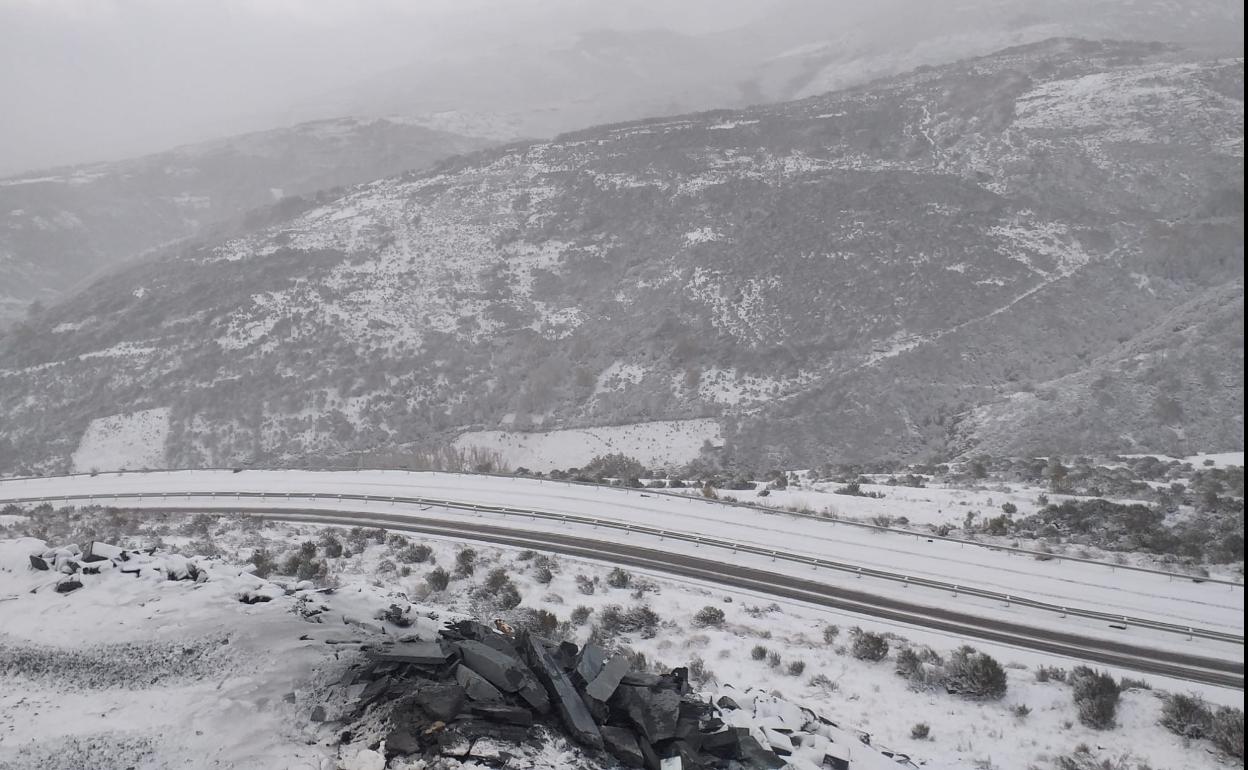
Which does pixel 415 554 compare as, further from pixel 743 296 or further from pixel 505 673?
pixel 743 296

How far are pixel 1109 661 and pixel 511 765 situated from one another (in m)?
13.8

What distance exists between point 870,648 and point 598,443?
29.4 metres

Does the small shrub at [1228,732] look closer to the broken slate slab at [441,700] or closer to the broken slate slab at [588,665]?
the broken slate slab at [588,665]

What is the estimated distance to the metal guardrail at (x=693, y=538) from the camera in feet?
51.0

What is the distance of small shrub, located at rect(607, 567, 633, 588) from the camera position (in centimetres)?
1841

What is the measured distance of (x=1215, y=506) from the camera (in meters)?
20.6

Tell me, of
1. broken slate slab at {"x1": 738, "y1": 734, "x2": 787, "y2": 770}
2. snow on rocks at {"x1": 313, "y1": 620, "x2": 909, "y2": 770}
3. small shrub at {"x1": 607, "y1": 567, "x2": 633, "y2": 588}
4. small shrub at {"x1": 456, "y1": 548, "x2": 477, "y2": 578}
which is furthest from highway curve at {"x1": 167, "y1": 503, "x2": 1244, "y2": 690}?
broken slate slab at {"x1": 738, "y1": 734, "x2": 787, "y2": 770}

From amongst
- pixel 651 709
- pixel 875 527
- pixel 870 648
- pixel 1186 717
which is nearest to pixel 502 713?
pixel 651 709

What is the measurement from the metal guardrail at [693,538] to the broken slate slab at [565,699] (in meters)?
11.3

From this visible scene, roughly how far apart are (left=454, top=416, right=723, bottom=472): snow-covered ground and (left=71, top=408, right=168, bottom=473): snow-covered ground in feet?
71.9

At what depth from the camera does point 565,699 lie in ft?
30.7

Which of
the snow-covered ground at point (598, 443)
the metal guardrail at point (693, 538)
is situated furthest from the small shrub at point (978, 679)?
the snow-covered ground at point (598, 443)

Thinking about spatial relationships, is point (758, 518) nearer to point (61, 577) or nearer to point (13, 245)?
point (61, 577)

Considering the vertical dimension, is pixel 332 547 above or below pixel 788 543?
above
